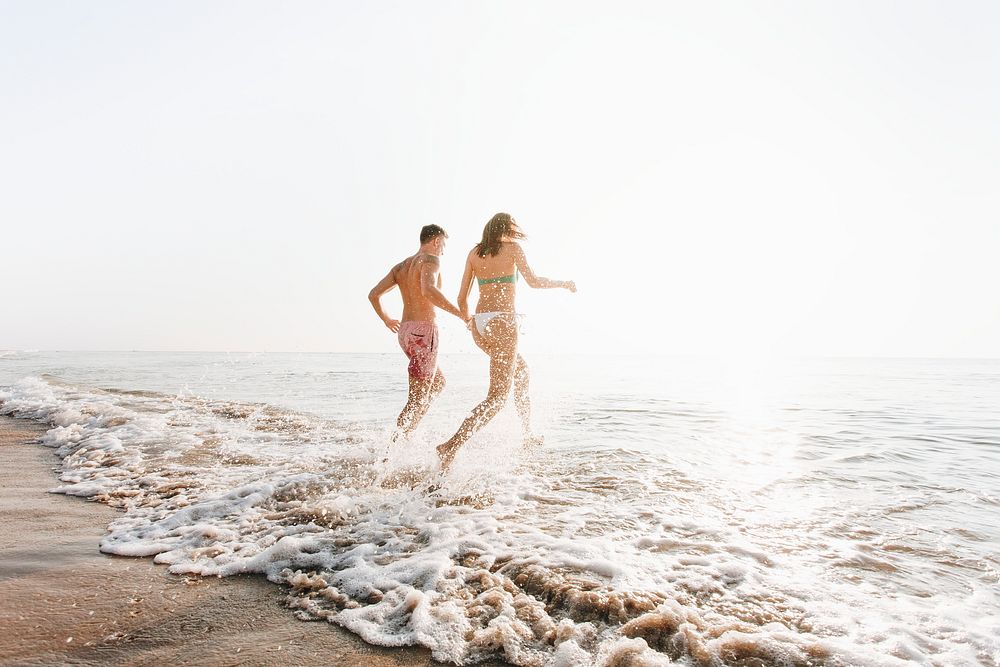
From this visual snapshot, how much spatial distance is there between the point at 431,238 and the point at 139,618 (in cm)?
372

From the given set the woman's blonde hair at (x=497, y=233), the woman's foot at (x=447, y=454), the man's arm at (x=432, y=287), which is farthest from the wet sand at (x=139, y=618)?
the woman's blonde hair at (x=497, y=233)

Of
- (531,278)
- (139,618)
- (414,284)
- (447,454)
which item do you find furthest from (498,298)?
(139,618)

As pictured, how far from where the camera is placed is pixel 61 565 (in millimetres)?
2670

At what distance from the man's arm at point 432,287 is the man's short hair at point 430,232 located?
23 centimetres

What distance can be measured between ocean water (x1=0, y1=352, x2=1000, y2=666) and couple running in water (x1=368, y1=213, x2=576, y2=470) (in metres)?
0.75

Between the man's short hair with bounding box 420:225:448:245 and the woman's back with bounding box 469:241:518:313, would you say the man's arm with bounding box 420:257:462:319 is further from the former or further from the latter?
the woman's back with bounding box 469:241:518:313

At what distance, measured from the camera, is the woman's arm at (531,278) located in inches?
201

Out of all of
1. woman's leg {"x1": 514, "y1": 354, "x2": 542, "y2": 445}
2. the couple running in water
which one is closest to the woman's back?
the couple running in water

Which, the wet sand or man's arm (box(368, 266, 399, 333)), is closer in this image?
the wet sand

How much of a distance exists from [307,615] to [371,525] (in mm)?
1106

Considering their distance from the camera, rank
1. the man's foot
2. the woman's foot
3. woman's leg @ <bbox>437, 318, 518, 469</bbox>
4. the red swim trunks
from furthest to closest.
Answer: the man's foot → the red swim trunks → woman's leg @ <bbox>437, 318, 518, 469</bbox> → the woman's foot

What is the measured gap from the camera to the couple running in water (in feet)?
→ 16.4

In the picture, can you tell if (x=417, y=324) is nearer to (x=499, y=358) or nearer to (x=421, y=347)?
(x=421, y=347)

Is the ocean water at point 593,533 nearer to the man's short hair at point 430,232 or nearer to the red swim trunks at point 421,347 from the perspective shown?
the red swim trunks at point 421,347
